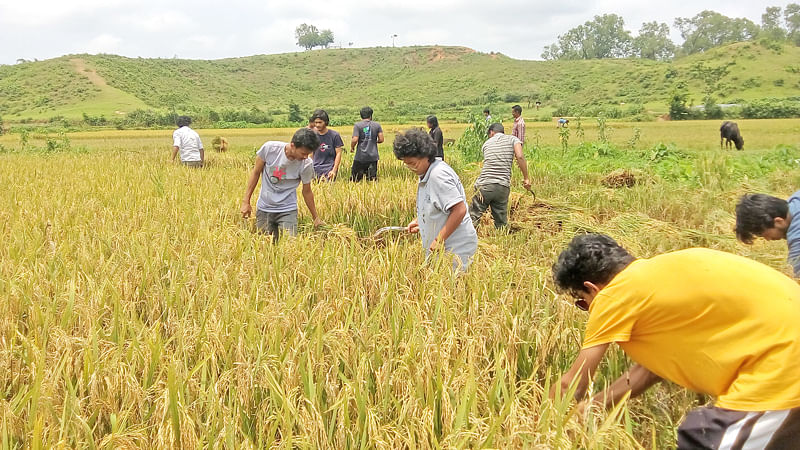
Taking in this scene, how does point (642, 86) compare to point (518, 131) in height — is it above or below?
above

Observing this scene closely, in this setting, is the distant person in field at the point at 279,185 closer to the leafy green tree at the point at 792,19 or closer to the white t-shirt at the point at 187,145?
the white t-shirt at the point at 187,145

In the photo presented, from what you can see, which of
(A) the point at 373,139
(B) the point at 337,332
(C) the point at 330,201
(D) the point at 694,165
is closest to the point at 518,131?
(D) the point at 694,165

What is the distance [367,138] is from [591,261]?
20.0 ft

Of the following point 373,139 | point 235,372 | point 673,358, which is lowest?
point 235,372

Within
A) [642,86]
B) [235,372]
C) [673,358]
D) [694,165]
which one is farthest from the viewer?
[642,86]

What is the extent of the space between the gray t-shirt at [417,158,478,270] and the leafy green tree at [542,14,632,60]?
119315mm

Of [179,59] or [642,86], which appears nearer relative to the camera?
[642,86]

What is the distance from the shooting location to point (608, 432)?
1.51 metres

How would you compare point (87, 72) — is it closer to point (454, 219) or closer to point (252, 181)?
point (252, 181)

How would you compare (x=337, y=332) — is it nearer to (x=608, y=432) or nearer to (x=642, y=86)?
(x=608, y=432)

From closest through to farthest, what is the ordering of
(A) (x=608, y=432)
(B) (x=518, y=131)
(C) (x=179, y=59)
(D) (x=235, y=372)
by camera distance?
1. (A) (x=608, y=432)
2. (D) (x=235, y=372)
3. (B) (x=518, y=131)
4. (C) (x=179, y=59)

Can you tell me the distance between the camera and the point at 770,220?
3178mm

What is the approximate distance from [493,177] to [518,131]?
5.41 metres

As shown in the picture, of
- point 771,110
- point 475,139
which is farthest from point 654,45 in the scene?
point 475,139
